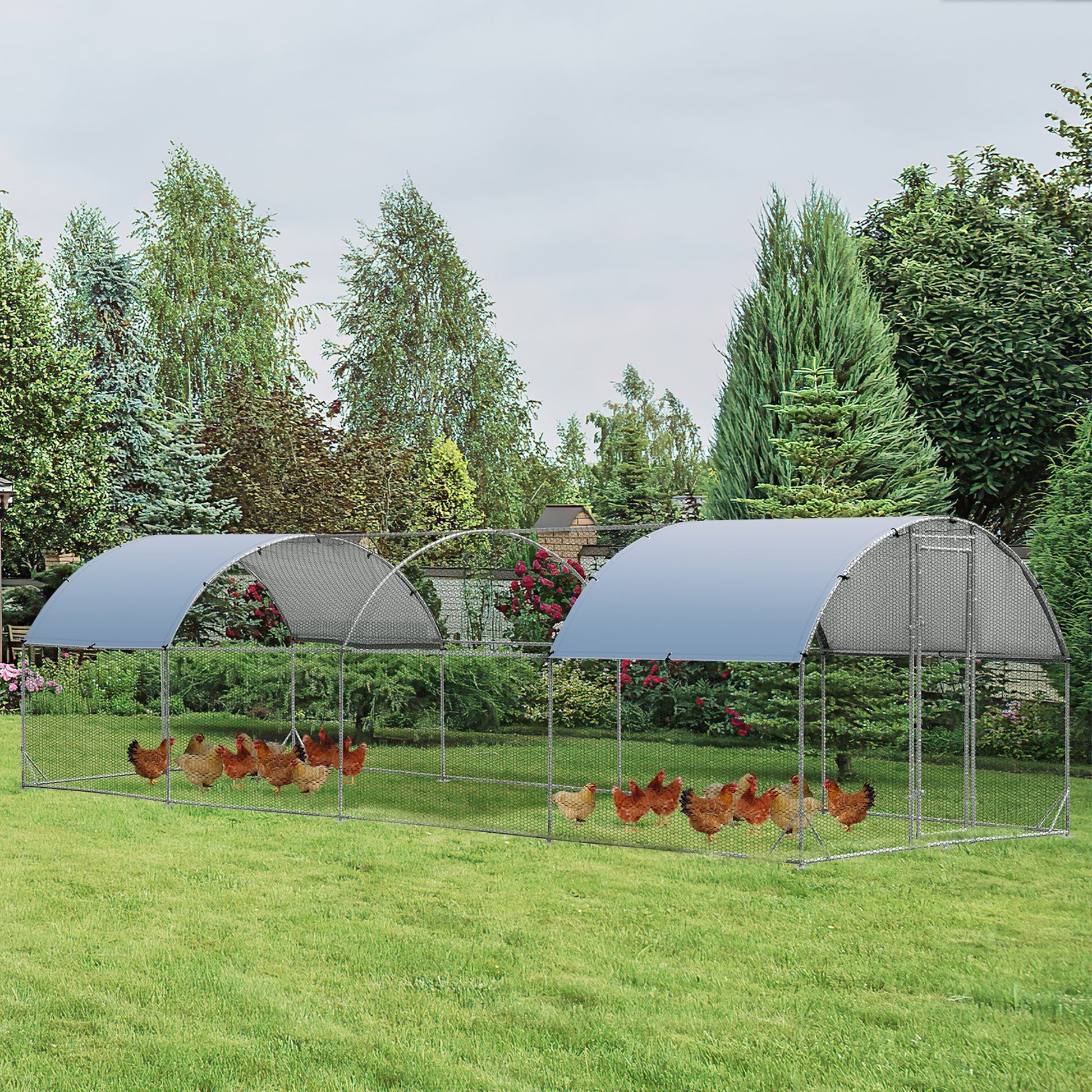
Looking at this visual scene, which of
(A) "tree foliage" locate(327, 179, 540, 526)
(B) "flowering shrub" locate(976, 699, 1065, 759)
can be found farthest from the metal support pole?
(A) "tree foliage" locate(327, 179, 540, 526)

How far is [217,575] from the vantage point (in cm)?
1283

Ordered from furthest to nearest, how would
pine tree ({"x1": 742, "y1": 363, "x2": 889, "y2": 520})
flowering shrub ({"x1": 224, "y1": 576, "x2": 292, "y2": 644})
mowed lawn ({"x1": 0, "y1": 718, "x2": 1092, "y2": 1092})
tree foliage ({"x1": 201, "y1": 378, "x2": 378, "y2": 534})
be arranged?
tree foliage ({"x1": 201, "y1": 378, "x2": 378, "y2": 534}) → flowering shrub ({"x1": 224, "y1": 576, "x2": 292, "y2": 644}) → pine tree ({"x1": 742, "y1": 363, "x2": 889, "y2": 520}) → mowed lawn ({"x1": 0, "y1": 718, "x2": 1092, "y2": 1092})

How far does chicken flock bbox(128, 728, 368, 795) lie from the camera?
40.3 ft

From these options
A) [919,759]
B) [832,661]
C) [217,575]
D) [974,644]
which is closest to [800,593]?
[974,644]

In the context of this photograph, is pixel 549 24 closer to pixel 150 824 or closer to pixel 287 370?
pixel 150 824

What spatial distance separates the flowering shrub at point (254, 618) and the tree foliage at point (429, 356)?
66.2 feet

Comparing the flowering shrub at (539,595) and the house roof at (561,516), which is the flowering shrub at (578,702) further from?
the house roof at (561,516)

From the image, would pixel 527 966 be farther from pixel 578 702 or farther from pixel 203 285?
pixel 203 285

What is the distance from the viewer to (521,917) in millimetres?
7895

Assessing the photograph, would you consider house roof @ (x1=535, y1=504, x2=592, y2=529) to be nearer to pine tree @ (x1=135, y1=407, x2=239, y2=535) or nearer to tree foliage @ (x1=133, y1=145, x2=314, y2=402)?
pine tree @ (x1=135, y1=407, x2=239, y2=535)

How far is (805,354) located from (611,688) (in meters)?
5.11

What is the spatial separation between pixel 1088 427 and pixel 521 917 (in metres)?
9.46

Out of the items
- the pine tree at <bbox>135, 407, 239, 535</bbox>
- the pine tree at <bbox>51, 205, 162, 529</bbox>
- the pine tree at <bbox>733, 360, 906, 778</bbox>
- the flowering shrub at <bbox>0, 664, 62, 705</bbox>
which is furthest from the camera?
the pine tree at <bbox>51, 205, 162, 529</bbox>

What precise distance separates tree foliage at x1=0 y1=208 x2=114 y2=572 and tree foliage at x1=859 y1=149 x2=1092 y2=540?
45.7 feet
